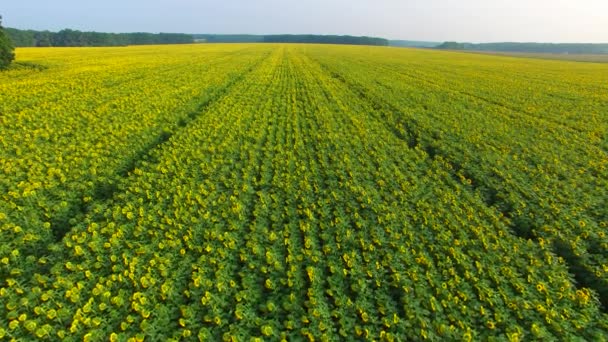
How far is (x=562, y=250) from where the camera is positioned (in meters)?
6.61

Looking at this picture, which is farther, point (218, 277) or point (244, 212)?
point (244, 212)

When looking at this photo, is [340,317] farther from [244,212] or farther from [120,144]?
[120,144]

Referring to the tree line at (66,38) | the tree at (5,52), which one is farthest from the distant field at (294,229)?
the tree line at (66,38)

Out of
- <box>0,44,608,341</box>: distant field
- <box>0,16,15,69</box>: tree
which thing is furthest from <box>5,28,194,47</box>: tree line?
<box>0,44,608,341</box>: distant field

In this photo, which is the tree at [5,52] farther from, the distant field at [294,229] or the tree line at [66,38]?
the tree line at [66,38]

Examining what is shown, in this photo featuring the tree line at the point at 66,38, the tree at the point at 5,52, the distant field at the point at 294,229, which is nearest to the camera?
the distant field at the point at 294,229

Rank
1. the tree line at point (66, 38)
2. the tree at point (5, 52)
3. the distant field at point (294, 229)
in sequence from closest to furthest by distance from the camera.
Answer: the distant field at point (294, 229) < the tree at point (5, 52) < the tree line at point (66, 38)

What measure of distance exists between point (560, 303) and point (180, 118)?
1363 centimetres

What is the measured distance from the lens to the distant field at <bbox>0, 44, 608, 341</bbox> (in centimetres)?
468

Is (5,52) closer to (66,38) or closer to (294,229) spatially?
(294,229)

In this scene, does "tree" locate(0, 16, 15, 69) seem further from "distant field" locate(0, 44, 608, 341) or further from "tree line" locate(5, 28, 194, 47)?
"tree line" locate(5, 28, 194, 47)

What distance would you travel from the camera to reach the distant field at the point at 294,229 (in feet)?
15.4

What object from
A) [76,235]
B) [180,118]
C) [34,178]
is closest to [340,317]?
[76,235]

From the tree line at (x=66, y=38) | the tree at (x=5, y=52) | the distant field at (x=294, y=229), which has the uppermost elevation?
the tree line at (x=66, y=38)
